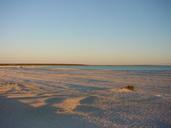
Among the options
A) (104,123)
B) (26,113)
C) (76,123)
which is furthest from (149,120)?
(26,113)

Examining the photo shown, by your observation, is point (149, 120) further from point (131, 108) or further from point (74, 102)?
point (74, 102)

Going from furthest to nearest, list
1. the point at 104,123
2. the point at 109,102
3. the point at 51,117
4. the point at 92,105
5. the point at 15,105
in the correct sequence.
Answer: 1. the point at 109,102
2. the point at 92,105
3. the point at 15,105
4. the point at 51,117
5. the point at 104,123

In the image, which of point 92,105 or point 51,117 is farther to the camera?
point 92,105

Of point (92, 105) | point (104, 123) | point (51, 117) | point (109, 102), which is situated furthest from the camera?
point (109, 102)

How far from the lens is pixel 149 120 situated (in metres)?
5.03

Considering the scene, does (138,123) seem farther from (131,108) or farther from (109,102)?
(109,102)

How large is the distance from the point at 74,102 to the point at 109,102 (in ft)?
3.89

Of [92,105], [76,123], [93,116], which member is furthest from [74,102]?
[76,123]

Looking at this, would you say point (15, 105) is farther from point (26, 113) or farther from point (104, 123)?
point (104, 123)

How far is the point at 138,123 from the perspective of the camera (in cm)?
481

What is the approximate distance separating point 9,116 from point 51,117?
100 cm

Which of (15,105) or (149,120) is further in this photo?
(15,105)

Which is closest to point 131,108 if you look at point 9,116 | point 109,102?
point 109,102

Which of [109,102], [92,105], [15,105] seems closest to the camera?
[15,105]
